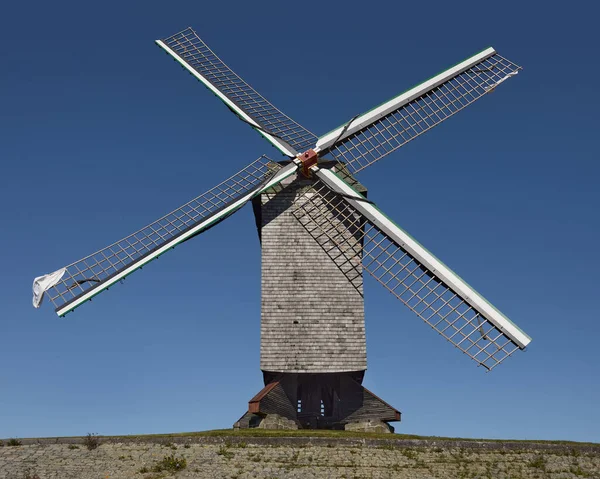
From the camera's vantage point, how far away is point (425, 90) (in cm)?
2669

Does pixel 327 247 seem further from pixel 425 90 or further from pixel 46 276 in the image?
pixel 46 276

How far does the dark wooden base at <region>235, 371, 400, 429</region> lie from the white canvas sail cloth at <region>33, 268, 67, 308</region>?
7.32 metres

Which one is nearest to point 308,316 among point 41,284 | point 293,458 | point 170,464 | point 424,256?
point 424,256

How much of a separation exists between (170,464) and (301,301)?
28.5 ft

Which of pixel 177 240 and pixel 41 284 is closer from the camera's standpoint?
pixel 41 284

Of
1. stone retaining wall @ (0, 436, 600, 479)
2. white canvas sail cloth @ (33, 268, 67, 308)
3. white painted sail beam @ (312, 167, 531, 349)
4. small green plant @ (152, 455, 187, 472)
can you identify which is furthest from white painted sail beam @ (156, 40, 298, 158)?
small green plant @ (152, 455, 187, 472)

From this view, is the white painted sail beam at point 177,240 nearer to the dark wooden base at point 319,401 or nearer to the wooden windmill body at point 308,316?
the wooden windmill body at point 308,316

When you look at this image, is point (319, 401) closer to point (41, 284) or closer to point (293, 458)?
point (293, 458)

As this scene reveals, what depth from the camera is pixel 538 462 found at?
18812mm

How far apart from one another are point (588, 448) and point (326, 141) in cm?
1280

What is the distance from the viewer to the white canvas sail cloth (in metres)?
21.8

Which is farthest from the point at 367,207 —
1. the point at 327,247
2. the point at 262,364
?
the point at 262,364

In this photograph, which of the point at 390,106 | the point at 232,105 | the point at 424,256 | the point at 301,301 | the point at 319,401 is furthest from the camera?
the point at 319,401

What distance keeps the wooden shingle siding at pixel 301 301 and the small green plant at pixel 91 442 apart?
266 inches
